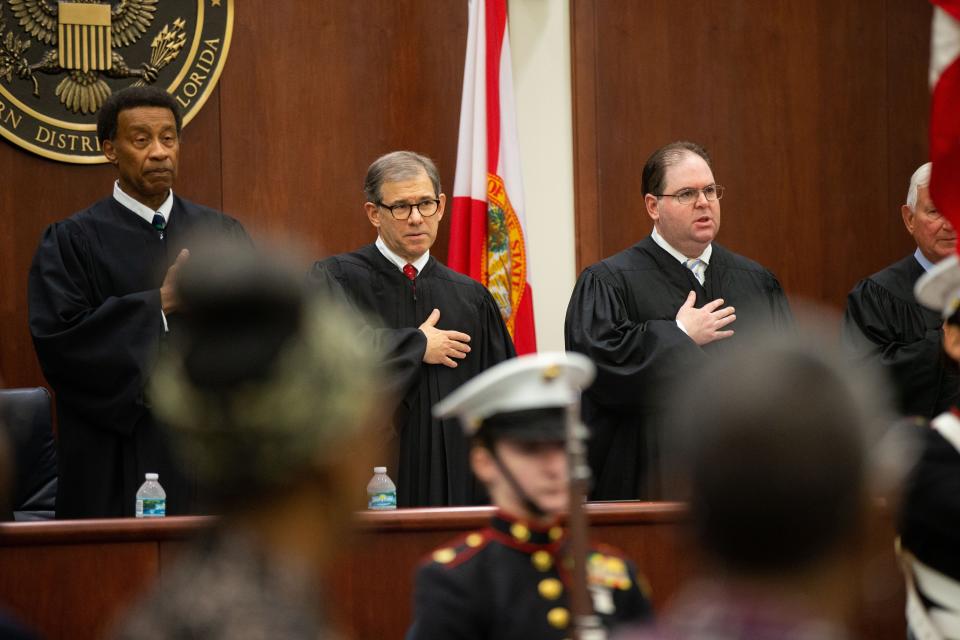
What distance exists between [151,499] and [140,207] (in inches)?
52.1

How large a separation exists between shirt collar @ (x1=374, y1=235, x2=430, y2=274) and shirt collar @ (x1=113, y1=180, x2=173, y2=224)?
0.86 meters

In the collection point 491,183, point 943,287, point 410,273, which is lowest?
point 943,287

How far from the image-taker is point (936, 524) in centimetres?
231

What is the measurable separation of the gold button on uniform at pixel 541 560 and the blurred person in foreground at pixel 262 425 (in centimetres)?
83

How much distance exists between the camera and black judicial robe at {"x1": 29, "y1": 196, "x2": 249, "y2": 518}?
4.88 m

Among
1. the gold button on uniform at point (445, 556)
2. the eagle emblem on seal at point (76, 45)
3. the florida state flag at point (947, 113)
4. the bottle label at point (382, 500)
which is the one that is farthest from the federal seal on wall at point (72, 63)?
the gold button on uniform at point (445, 556)

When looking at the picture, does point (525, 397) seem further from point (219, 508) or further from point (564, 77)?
point (564, 77)

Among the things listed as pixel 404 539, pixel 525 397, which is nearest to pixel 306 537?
pixel 525 397

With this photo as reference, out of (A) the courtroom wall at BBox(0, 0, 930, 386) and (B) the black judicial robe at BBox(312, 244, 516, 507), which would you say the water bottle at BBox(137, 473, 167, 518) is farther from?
(A) the courtroom wall at BBox(0, 0, 930, 386)

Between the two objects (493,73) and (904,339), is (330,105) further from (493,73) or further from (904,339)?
(904,339)

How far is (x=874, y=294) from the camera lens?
18.5ft

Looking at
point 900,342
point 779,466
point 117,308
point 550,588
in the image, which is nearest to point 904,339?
point 900,342

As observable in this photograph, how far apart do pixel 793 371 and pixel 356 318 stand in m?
3.89

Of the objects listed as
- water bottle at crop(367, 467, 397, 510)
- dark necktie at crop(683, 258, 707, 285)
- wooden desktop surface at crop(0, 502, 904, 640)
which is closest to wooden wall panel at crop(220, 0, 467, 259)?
dark necktie at crop(683, 258, 707, 285)
